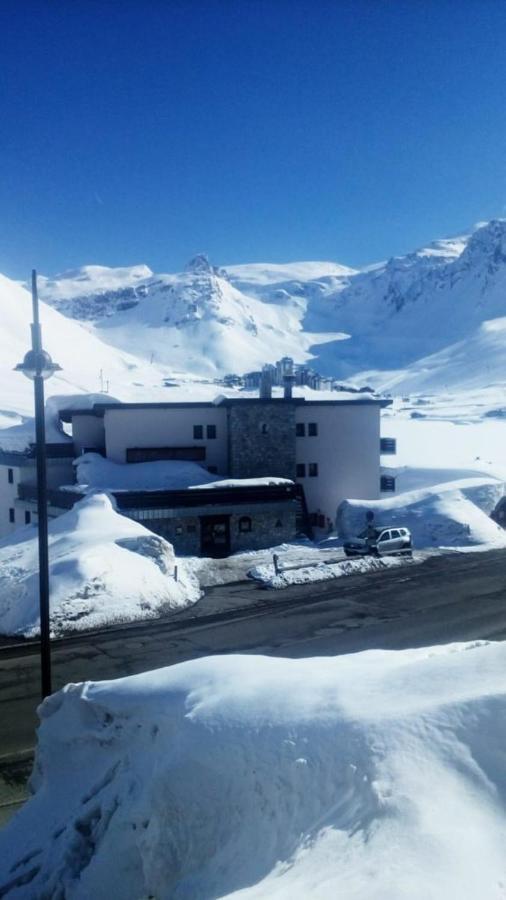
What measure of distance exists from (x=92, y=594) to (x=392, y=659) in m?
15.7

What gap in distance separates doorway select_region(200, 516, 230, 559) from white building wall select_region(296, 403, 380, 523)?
8.74m

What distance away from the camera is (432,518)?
3822cm

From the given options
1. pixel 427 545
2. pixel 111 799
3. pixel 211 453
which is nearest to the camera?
pixel 111 799

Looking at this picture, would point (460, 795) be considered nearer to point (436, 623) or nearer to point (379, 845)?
point (379, 845)

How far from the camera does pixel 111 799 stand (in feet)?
24.5

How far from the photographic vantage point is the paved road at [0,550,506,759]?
1802cm

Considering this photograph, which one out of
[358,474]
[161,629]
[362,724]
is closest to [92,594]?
[161,629]

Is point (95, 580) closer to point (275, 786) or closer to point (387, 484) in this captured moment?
point (275, 786)

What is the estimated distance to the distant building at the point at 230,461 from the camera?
116 ft

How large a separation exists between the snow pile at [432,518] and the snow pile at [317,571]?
216 inches

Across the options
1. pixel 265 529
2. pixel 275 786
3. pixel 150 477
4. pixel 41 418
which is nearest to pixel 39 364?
pixel 41 418

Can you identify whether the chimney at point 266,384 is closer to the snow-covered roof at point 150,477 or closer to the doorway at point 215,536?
the snow-covered roof at point 150,477

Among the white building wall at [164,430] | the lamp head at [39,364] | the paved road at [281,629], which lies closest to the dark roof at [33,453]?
the white building wall at [164,430]

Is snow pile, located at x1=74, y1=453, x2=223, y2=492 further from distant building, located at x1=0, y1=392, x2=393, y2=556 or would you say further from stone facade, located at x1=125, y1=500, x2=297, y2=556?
stone facade, located at x1=125, y1=500, x2=297, y2=556
